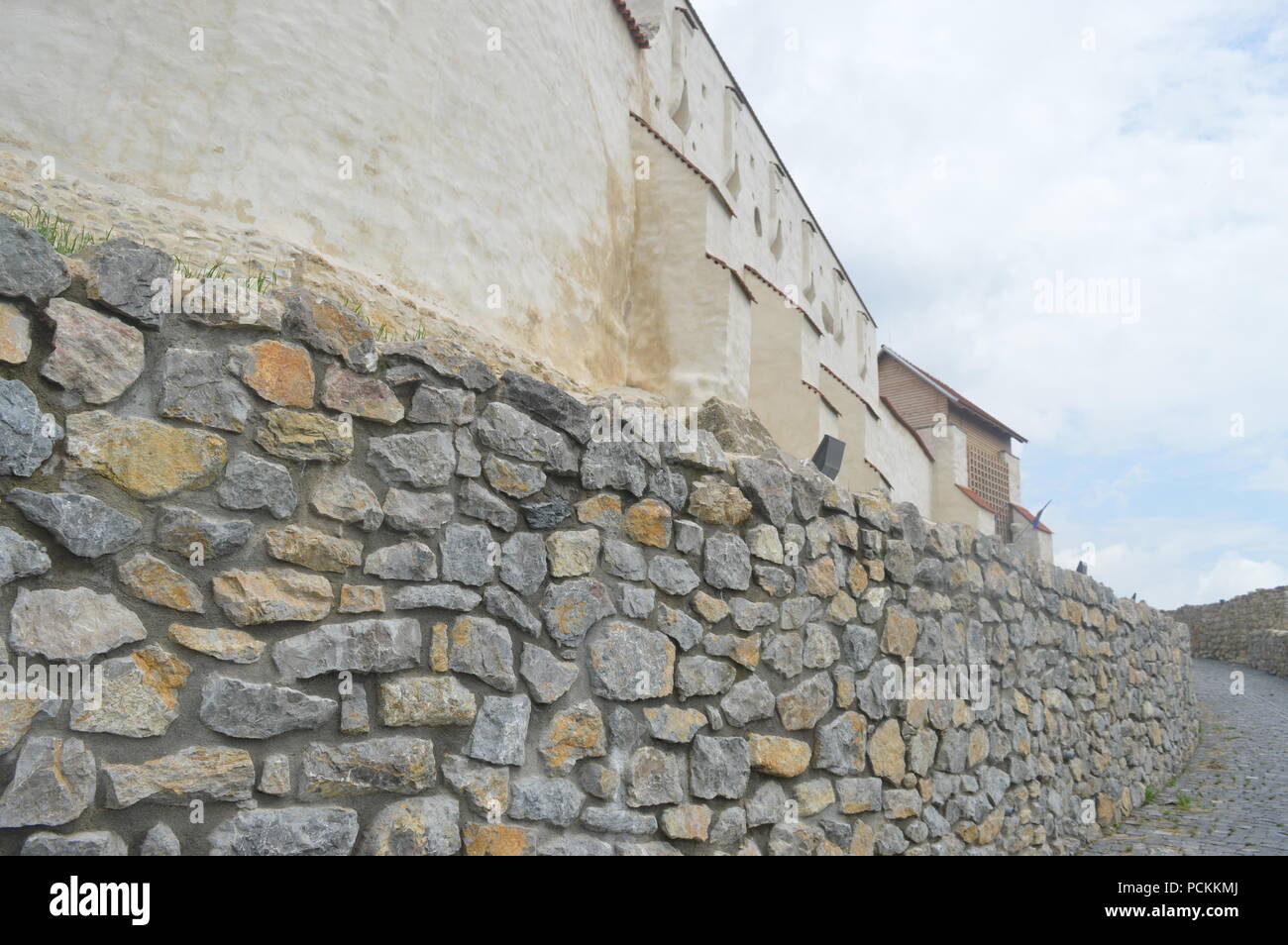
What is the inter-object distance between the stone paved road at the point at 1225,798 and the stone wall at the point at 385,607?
3137 millimetres

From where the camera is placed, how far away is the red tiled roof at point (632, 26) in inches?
398

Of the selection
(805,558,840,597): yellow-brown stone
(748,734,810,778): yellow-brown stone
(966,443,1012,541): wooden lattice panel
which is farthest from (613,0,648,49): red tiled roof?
(966,443,1012,541): wooden lattice panel

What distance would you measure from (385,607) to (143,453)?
0.77 meters

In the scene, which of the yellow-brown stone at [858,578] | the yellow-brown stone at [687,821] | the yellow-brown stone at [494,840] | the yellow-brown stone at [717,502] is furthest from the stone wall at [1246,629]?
the yellow-brown stone at [494,840]

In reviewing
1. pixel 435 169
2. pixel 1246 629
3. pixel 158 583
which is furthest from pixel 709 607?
pixel 1246 629

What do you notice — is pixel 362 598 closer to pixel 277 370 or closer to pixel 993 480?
pixel 277 370

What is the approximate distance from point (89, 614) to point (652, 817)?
1.94 metres

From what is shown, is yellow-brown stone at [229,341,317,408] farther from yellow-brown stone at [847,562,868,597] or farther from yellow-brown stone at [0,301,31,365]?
yellow-brown stone at [847,562,868,597]

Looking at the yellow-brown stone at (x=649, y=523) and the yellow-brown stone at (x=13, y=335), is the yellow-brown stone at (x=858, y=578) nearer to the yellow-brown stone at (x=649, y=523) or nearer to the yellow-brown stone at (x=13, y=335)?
the yellow-brown stone at (x=649, y=523)

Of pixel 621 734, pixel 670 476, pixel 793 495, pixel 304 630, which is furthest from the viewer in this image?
pixel 793 495

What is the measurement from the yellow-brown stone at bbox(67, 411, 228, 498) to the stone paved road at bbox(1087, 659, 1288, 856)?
6.31 metres

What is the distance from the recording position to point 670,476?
143 inches

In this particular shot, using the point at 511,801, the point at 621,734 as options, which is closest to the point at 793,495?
the point at 621,734

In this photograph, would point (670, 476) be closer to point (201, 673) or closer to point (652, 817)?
point (652, 817)
